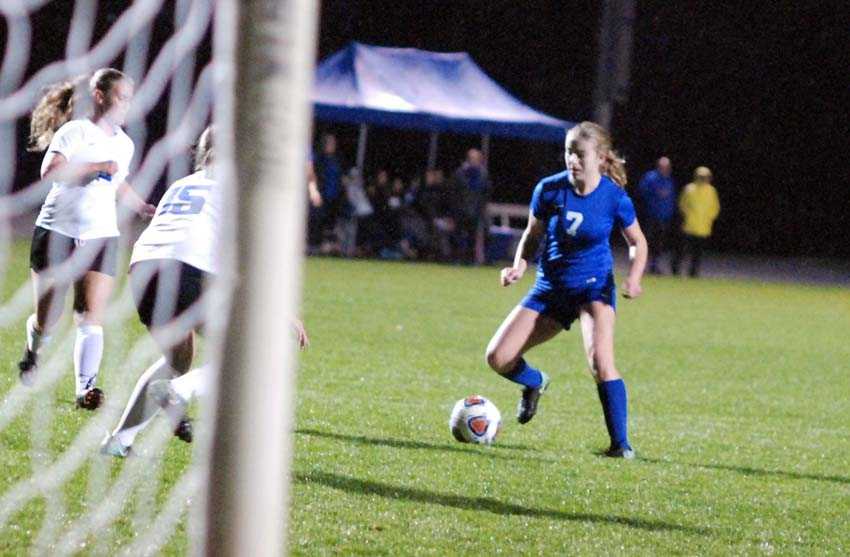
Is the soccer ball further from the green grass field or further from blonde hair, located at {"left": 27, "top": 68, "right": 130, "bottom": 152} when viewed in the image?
blonde hair, located at {"left": 27, "top": 68, "right": 130, "bottom": 152}

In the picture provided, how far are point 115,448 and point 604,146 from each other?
2.87 metres

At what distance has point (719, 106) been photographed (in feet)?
114

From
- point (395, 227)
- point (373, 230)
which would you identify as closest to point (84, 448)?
point (373, 230)

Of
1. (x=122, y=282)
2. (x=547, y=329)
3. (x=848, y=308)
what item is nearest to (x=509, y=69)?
(x=848, y=308)

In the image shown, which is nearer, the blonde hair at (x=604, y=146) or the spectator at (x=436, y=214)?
the blonde hair at (x=604, y=146)

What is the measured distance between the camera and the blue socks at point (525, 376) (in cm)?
793

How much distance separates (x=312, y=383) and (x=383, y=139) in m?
24.9

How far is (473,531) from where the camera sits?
5.44 m

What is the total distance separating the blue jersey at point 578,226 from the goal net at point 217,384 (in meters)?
1.89

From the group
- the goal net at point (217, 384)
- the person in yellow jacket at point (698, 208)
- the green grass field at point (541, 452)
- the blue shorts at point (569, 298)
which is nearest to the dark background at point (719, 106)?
the person in yellow jacket at point (698, 208)

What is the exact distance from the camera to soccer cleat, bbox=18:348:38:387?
320 inches

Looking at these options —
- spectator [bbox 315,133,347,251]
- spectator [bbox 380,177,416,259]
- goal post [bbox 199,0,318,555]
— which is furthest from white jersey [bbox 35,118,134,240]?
spectator [bbox 380,177,416,259]

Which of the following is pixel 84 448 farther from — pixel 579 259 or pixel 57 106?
pixel 579 259

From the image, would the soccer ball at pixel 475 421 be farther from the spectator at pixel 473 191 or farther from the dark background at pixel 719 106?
the dark background at pixel 719 106
